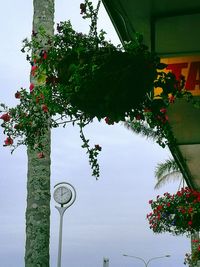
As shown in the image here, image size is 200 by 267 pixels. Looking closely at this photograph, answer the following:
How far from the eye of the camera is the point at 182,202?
435 inches

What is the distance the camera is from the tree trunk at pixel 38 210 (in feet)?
19.0

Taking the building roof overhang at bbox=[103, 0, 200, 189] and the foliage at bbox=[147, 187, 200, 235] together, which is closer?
the building roof overhang at bbox=[103, 0, 200, 189]

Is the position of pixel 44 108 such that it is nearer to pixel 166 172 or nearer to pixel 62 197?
pixel 62 197

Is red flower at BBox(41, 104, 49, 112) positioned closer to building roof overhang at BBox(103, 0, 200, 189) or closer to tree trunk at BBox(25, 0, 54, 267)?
building roof overhang at BBox(103, 0, 200, 189)

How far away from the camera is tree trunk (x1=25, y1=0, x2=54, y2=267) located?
580cm

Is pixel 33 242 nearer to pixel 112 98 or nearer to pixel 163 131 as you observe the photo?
pixel 163 131

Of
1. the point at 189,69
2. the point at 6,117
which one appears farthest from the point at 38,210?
the point at 189,69

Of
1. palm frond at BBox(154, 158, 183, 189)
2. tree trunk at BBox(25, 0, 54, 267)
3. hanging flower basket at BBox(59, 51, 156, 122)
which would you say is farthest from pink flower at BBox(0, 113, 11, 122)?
palm frond at BBox(154, 158, 183, 189)

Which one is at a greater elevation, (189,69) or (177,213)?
(189,69)

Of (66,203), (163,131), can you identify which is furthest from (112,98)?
(66,203)

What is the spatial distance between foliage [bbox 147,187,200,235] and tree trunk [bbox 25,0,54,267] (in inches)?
201

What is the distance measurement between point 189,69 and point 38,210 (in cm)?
249

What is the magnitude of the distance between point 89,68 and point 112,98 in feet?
0.89

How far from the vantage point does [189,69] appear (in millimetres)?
5746
